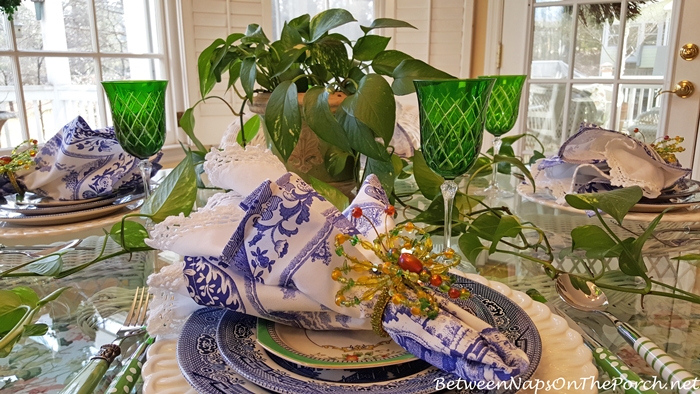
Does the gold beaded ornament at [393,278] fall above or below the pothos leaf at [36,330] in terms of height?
above

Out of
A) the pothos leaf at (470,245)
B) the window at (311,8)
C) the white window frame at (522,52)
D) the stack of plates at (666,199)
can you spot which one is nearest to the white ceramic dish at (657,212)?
the stack of plates at (666,199)

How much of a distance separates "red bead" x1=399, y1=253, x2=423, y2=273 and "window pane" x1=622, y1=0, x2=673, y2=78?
95.2 inches

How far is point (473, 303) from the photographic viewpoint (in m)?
0.41

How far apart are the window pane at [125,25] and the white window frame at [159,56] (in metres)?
0.05

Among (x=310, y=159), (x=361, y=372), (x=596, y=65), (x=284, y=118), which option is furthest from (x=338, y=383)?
(x=596, y=65)

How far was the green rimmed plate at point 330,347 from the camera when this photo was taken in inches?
13.1

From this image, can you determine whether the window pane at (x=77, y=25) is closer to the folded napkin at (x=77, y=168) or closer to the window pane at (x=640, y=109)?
the folded napkin at (x=77, y=168)

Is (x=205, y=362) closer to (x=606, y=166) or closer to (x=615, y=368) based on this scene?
(x=615, y=368)

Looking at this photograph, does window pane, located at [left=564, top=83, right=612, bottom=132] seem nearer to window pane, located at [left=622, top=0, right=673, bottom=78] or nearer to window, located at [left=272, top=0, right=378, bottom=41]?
window pane, located at [left=622, top=0, right=673, bottom=78]

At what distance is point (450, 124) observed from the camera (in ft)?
1.84

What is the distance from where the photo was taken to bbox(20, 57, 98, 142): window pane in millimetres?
2158

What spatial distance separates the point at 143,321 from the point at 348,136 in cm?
31

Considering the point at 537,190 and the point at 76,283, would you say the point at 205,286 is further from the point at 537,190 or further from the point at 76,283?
the point at 537,190

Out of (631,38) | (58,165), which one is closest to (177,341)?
(58,165)
